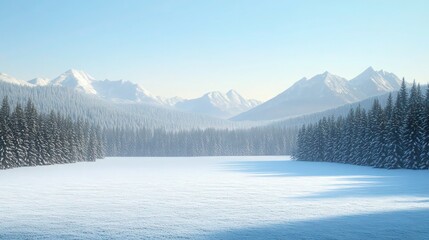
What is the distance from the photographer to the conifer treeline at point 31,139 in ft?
242

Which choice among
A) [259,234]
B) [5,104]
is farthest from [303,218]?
[5,104]

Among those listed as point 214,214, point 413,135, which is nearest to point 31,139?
point 214,214

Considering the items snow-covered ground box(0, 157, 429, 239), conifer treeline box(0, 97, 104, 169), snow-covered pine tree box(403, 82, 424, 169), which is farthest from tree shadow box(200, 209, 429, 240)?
conifer treeline box(0, 97, 104, 169)

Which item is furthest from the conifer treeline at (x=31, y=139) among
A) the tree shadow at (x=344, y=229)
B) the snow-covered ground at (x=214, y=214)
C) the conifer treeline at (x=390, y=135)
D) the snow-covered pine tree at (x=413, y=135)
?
the snow-covered pine tree at (x=413, y=135)

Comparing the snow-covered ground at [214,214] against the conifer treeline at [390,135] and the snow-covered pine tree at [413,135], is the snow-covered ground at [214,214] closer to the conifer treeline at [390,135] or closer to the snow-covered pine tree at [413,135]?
the snow-covered pine tree at [413,135]

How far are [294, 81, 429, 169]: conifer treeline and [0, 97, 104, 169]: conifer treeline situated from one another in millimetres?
70848

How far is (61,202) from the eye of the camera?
25781 mm

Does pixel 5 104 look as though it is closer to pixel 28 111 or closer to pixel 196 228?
pixel 28 111

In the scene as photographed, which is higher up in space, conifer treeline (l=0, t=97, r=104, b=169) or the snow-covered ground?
conifer treeline (l=0, t=97, r=104, b=169)

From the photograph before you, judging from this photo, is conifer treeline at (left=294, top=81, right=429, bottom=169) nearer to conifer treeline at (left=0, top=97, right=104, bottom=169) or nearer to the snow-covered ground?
the snow-covered ground

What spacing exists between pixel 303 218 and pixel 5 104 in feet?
258

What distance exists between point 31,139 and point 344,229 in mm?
81393

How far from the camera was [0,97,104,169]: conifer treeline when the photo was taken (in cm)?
7371

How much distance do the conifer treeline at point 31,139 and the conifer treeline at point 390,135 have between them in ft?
232
